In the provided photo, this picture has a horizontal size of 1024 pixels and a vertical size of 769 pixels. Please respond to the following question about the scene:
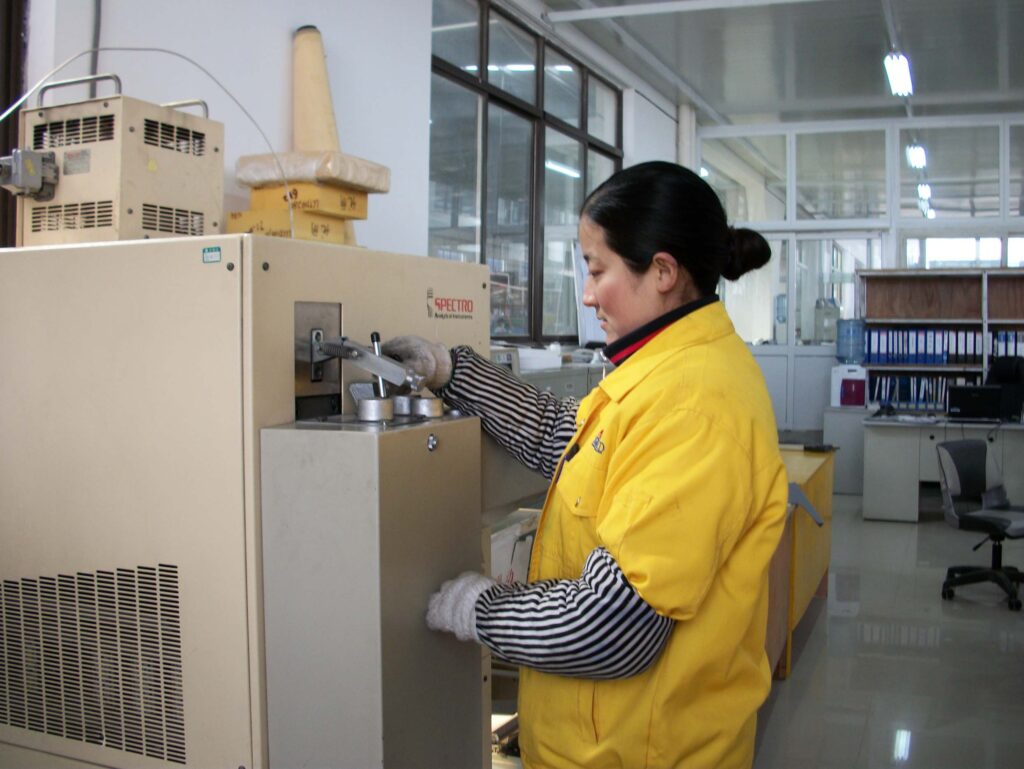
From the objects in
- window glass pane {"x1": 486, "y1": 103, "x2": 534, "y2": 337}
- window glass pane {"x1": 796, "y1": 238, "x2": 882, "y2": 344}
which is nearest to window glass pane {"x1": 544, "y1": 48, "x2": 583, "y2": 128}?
window glass pane {"x1": 486, "y1": 103, "x2": 534, "y2": 337}

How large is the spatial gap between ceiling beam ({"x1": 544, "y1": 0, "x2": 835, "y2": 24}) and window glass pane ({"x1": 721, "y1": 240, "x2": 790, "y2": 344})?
369 centimetres

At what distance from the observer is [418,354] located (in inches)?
53.6

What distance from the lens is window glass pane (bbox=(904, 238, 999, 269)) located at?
9.16 m

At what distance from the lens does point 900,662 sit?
13.4 feet

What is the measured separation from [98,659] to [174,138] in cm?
77

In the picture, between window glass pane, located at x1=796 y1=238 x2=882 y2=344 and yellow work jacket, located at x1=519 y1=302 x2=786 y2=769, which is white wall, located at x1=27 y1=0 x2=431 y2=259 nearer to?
yellow work jacket, located at x1=519 y1=302 x2=786 y2=769

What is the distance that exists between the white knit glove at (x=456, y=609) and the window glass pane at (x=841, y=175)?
30.5 ft

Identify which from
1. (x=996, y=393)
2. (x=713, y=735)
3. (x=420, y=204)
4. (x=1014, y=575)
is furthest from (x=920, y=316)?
(x=713, y=735)

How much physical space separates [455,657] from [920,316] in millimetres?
7619

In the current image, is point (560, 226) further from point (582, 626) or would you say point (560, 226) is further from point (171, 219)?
point (582, 626)

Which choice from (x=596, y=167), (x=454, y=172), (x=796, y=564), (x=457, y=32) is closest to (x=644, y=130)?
(x=596, y=167)

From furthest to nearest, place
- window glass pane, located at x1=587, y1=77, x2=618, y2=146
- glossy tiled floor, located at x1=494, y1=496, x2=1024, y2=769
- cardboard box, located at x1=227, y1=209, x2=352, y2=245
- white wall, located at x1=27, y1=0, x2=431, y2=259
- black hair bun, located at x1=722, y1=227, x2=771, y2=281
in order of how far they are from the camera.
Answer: window glass pane, located at x1=587, y1=77, x2=618, y2=146, glossy tiled floor, located at x1=494, y1=496, x2=1024, y2=769, white wall, located at x1=27, y1=0, x2=431, y2=259, cardboard box, located at x1=227, y1=209, x2=352, y2=245, black hair bun, located at x1=722, y1=227, x2=771, y2=281

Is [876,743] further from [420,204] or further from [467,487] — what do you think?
[420,204]

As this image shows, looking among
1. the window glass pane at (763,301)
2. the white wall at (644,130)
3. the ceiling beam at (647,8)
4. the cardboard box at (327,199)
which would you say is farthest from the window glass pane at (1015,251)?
the cardboard box at (327,199)
